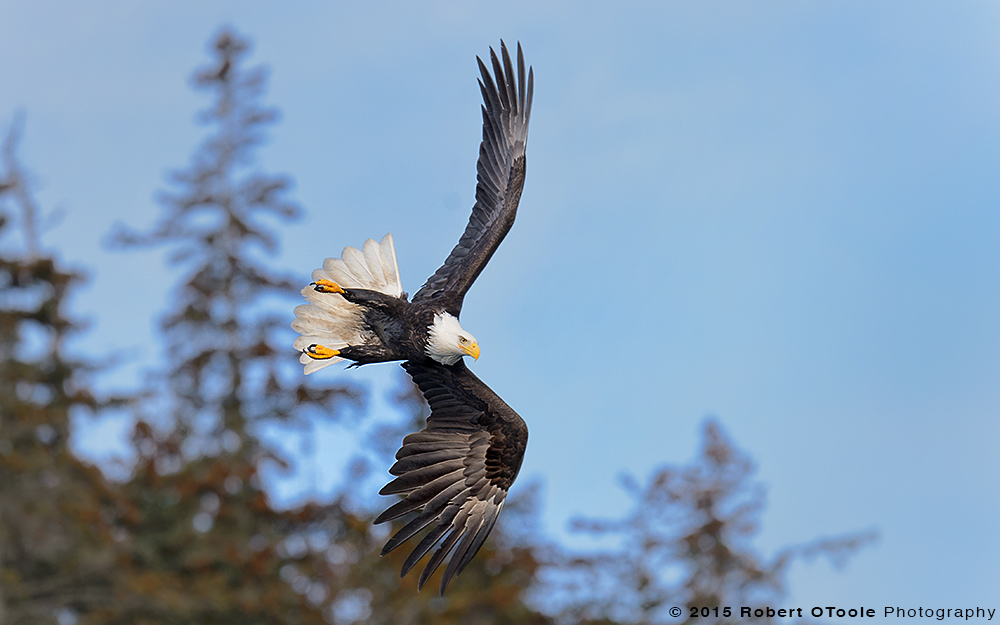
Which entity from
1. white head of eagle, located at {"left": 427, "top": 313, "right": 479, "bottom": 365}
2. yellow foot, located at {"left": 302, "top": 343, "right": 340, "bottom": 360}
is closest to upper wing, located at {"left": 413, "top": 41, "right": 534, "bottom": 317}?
white head of eagle, located at {"left": 427, "top": 313, "right": 479, "bottom": 365}

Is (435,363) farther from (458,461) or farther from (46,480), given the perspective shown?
(46,480)

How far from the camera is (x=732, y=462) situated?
19.7 metres

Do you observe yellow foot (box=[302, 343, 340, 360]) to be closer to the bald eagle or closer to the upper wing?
the bald eagle

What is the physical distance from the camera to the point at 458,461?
904 centimetres

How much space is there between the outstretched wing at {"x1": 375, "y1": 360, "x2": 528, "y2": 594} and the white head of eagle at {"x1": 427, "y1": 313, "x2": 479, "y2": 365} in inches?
10.8

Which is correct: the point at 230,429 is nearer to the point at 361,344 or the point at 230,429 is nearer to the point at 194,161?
the point at 194,161

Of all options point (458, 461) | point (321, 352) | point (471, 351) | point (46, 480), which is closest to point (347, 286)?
point (321, 352)

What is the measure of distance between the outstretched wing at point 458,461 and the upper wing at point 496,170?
2.68ft

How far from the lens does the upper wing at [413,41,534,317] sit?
30.6ft

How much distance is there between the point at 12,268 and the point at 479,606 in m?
9.85

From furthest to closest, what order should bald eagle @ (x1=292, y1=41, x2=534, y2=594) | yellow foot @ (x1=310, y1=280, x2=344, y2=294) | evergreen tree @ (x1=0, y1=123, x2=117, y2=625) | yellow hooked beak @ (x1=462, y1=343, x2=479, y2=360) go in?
evergreen tree @ (x1=0, y1=123, x2=117, y2=625)
yellow foot @ (x1=310, y1=280, x2=344, y2=294)
bald eagle @ (x1=292, y1=41, x2=534, y2=594)
yellow hooked beak @ (x1=462, y1=343, x2=479, y2=360)

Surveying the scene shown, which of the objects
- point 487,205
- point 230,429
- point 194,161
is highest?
point 194,161

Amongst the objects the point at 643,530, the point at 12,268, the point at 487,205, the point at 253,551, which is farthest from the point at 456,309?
the point at 12,268

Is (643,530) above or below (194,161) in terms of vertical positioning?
below
